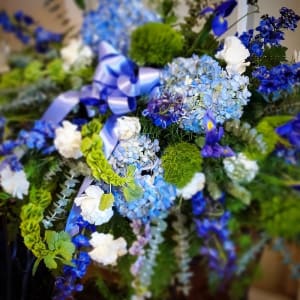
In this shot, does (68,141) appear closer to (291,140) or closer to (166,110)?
(166,110)

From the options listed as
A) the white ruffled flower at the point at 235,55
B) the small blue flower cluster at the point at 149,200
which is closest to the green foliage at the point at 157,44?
the white ruffled flower at the point at 235,55

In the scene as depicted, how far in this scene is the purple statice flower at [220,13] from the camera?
549 millimetres

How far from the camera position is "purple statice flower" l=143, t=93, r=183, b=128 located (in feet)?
1.69

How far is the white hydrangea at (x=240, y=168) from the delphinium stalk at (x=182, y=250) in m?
0.11

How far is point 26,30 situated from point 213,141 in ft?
1.65

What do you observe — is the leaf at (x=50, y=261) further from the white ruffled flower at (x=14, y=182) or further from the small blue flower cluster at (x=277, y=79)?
the small blue flower cluster at (x=277, y=79)

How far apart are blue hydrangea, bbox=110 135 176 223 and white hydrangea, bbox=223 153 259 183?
8cm

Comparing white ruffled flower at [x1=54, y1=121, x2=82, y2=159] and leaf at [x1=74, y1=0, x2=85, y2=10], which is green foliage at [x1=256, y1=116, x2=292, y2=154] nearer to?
white ruffled flower at [x1=54, y1=121, x2=82, y2=159]

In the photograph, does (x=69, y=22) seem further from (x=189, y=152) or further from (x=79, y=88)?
(x=189, y=152)

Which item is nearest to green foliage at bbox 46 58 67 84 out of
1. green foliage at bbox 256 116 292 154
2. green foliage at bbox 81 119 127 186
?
green foliage at bbox 81 119 127 186

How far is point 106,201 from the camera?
1.67 feet

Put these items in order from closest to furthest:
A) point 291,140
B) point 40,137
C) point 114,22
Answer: point 291,140 < point 40,137 < point 114,22

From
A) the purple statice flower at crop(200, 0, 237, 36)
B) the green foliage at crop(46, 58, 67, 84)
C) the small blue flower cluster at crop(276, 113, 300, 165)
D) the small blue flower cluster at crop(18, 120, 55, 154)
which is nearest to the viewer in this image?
the small blue flower cluster at crop(276, 113, 300, 165)

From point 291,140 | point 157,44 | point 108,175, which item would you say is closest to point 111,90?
point 157,44
